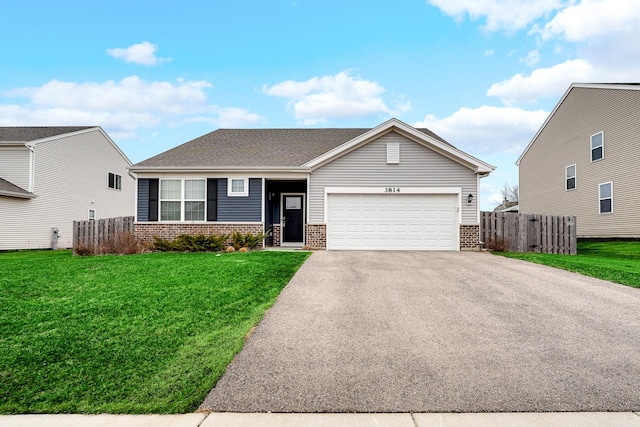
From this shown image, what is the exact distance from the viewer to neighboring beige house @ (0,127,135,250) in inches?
772

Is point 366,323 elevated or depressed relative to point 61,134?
depressed

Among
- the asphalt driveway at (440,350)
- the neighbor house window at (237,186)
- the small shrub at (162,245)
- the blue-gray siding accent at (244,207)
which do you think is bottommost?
the asphalt driveway at (440,350)

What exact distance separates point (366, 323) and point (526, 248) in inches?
467

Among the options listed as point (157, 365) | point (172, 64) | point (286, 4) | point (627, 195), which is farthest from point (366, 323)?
point (627, 195)

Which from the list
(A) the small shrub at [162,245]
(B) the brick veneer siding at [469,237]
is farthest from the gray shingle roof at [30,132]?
(B) the brick veneer siding at [469,237]

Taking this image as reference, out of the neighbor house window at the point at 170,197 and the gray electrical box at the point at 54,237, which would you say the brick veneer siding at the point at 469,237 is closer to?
the neighbor house window at the point at 170,197

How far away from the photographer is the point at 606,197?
19391mm

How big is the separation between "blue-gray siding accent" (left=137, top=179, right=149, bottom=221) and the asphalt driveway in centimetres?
1056

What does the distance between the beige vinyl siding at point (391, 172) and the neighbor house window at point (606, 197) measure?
360 inches

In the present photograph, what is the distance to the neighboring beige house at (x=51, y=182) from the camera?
1960 centimetres

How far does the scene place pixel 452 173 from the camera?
1523 centimetres

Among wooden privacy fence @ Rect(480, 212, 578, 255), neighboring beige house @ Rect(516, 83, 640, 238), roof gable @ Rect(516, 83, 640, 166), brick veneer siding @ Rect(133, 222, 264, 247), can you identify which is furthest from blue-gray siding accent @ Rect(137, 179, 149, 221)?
roof gable @ Rect(516, 83, 640, 166)

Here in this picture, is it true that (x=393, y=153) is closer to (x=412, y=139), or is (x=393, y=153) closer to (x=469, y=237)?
(x=412, y=139)

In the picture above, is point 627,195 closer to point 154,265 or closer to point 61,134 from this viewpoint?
point 154,265
